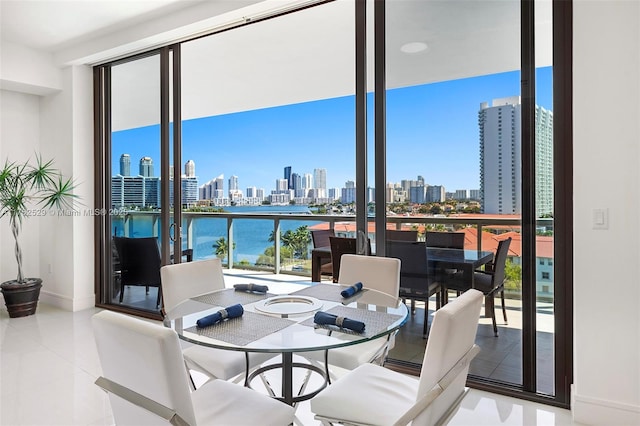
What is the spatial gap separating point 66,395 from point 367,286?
2093 millimetres

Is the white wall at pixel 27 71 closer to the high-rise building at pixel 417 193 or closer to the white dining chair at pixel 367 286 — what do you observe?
the white dining chair at pixel 367 286

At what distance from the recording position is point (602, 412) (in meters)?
2.26

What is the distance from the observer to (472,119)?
277 centimetres

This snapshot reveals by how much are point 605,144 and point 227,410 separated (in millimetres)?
2320

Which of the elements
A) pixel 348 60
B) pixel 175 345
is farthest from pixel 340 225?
pixel 175 345

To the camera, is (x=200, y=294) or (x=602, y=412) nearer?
(x=602, y=412)

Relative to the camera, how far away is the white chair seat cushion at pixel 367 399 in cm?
160

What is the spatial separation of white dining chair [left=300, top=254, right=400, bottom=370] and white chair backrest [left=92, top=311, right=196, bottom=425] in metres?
1.08

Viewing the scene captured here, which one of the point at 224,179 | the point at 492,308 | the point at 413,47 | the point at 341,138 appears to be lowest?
the point at 492,308

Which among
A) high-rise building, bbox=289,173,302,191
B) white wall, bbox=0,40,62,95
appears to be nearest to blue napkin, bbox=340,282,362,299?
high-rise building, bbox=289,173,302,191

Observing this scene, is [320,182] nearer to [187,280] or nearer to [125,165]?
[125,165]

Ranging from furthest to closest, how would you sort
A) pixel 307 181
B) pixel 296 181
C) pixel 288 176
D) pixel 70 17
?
pixel 288 176
pixel 296 181
pixel 307 181
pixel 70 17

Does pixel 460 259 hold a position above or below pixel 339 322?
above

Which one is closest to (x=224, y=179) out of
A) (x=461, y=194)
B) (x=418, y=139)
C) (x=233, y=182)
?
(x=233, y=182)
